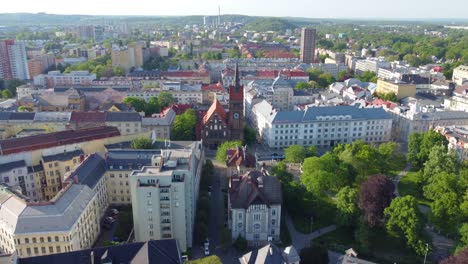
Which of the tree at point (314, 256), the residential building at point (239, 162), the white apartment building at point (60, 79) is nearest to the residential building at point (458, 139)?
the residential building at point (239, 162)

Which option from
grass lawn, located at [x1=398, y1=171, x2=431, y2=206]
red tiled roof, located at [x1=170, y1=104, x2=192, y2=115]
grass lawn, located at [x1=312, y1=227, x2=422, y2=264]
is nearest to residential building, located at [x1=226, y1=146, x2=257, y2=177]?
grass lawn, located at [x1=312, y1=227, x2=422, y2=264]

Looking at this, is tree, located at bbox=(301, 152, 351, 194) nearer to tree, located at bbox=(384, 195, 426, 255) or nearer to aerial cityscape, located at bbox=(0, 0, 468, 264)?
aerial cityscape, located at bbox=(0, 0, 468, 264)

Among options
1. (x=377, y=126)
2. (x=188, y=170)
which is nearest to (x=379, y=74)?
(x=377, y=126)

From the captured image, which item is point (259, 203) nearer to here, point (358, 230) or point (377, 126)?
point (358, 230)

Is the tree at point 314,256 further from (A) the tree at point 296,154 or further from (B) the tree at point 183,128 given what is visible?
(B) the tree at point 183,128

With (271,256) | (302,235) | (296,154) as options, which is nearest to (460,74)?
A: (296,154)

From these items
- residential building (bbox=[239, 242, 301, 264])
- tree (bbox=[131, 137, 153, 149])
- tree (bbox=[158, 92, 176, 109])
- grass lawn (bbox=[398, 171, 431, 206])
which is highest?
tree (bbox=[131, 137, 153, 149])
